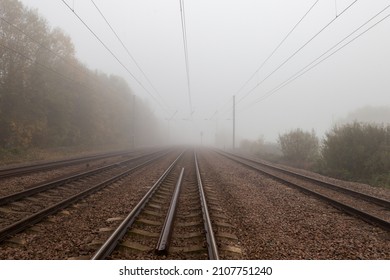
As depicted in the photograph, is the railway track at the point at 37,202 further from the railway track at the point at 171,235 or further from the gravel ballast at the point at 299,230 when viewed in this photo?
the gravel ballast at the point at 299,230

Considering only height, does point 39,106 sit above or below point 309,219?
above

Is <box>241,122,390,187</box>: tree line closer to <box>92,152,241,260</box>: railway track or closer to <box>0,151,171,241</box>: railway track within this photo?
<box>92,152,241,260</box>: railway track

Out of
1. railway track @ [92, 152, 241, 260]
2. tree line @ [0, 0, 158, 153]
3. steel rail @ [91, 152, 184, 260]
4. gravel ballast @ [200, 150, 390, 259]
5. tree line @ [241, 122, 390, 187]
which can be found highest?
tree line @ [0, 0, 158, 153]

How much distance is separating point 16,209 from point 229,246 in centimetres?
598

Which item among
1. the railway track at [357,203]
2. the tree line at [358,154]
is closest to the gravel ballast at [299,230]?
the railway track at [357,203]

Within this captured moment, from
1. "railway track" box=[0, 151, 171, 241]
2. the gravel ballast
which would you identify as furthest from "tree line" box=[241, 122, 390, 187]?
Answer: "railway track" box=[0, 151, 171, 241]

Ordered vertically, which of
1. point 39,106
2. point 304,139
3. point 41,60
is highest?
point 41,60

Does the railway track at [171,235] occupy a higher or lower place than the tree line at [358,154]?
lower

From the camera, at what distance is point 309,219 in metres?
7.66

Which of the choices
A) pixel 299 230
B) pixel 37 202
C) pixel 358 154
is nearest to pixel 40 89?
pixel 37 202

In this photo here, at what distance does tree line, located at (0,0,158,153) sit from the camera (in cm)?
2548

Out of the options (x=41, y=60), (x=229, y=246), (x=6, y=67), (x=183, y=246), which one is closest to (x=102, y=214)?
(x=183, y=246)

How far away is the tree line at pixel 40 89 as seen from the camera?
1003 inches

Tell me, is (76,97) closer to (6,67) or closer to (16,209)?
(6,67)
